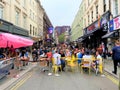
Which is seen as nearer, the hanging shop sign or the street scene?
the street scene

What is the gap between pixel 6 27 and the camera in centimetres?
2898

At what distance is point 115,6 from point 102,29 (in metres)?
4.13

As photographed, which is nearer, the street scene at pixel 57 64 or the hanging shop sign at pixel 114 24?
the street scene at pixel 57 64

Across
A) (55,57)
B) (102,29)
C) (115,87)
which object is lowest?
(115,87)

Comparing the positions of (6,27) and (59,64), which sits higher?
(6,27)

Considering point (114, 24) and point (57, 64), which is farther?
point (114, 24)

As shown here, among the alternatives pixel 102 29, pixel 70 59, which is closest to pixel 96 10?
pixel 102 29

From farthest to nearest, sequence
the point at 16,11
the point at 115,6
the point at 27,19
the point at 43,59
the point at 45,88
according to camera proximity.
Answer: the point at 27,19 < the point at 16,11 < the point at 115,6 < the point at 43,59 < the point at 45,88

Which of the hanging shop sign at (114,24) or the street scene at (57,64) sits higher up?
the hanging shop sign at (114,24)

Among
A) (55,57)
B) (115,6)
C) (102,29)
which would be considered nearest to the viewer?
(55,57)

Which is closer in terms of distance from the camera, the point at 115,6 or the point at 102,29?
the point at 115,6

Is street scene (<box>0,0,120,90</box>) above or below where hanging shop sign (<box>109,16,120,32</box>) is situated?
below

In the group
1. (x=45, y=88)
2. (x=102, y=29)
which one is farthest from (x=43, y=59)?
(x=102, y=29)

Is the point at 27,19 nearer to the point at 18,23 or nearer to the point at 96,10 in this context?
the point at 18,23
